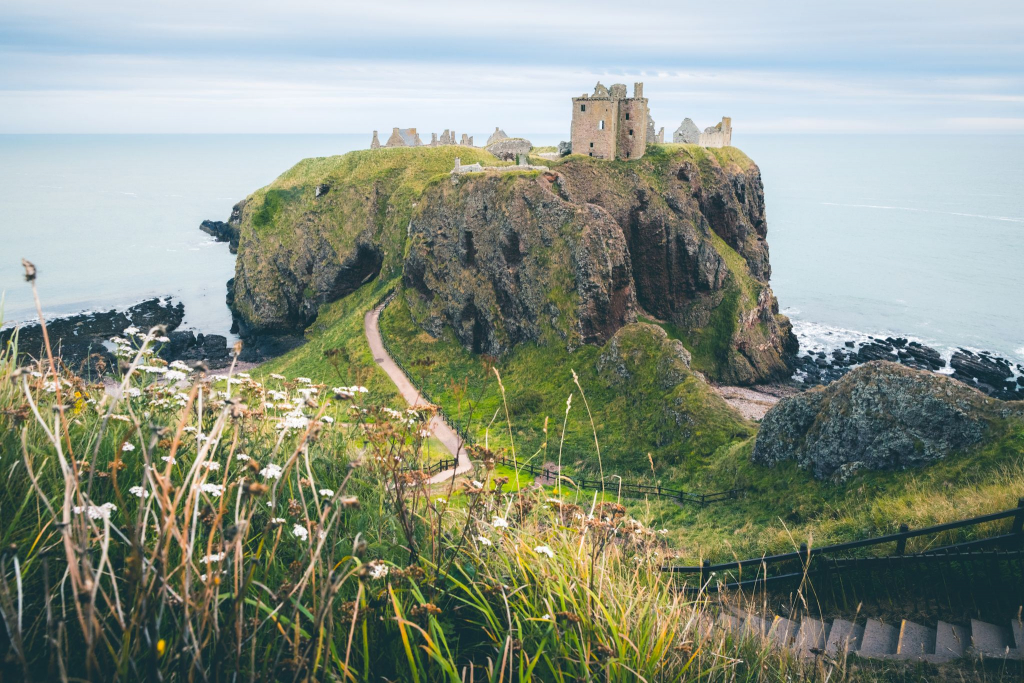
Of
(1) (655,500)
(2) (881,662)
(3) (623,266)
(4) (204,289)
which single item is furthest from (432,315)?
(4) (204,289)

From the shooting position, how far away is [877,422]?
795 inches

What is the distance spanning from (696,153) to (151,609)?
2560 inches

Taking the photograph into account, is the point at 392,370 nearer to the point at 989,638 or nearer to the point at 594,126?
the point at 594,126

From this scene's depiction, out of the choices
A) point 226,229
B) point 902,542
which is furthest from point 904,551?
point 226,229

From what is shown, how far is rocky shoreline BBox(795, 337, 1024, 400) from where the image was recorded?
5481cm

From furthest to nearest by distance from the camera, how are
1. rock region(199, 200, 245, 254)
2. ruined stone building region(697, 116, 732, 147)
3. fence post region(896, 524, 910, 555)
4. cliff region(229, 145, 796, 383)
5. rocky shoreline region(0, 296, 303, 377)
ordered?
rock region(199, 200, 245, 254) < ruined stone building region(697, 116, 732, 147) < rocky shoreline region(0, 296, 303, 377) < cliff region(229, 145, 796, 383) < fence post region(896, 524, 910, 555)

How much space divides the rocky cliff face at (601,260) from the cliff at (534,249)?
12 cm

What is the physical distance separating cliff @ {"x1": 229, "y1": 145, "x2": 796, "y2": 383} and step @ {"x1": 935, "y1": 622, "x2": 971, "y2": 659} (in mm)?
31122

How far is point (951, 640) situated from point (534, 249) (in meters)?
36.0

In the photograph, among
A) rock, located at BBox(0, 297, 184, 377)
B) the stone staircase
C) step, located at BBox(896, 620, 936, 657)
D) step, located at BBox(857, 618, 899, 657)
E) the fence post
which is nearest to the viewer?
the stone staircase

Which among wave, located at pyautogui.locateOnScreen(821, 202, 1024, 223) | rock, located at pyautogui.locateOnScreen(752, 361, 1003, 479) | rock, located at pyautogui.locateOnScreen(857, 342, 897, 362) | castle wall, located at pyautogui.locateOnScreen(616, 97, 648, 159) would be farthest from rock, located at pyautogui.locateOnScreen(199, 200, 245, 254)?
wave, located at pyautogui.locateOnScreen(821, 202, 1024, 223)

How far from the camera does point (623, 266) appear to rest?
140ft

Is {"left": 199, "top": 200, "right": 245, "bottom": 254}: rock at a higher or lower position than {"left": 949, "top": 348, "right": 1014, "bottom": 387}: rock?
higher

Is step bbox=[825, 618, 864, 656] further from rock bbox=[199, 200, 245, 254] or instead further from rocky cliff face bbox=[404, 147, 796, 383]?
rock bbox=[199, 200, 245, 254]
